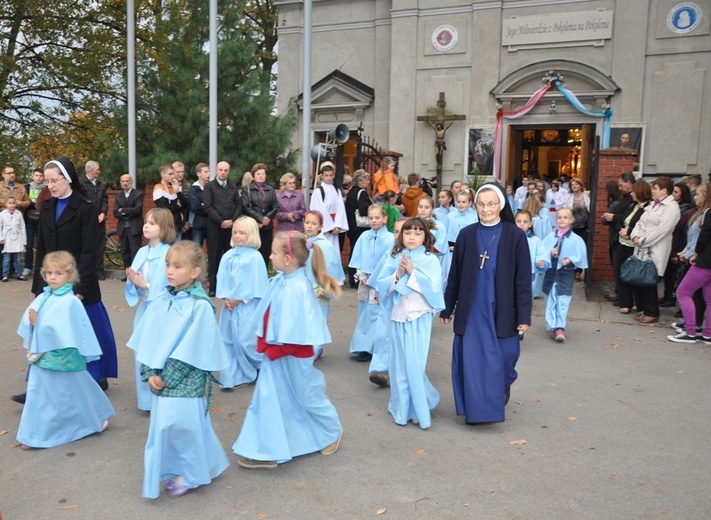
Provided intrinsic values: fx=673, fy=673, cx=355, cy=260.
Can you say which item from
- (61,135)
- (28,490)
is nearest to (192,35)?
(61,135)

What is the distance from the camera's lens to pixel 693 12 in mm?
17531

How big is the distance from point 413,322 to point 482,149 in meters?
15.4

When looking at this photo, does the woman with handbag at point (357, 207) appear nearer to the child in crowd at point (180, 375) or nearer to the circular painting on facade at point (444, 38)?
the child in crowd at point (180, 375)

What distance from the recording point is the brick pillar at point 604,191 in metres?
11.4

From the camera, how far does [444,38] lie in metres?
20.3

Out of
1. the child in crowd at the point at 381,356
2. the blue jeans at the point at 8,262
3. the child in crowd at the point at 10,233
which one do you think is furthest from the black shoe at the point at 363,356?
the blue jeans at the point at 8,262

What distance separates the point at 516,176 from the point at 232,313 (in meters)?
16.2

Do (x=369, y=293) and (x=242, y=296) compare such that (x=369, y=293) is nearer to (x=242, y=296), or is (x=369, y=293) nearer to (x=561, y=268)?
(x=242, y=296)

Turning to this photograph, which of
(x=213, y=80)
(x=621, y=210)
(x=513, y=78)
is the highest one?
(x=513, y=78)

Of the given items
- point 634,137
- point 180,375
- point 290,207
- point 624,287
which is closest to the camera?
point 180,375

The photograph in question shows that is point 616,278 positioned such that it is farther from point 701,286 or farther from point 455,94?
point 455,94

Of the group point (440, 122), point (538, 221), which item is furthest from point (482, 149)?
point (538, 221)

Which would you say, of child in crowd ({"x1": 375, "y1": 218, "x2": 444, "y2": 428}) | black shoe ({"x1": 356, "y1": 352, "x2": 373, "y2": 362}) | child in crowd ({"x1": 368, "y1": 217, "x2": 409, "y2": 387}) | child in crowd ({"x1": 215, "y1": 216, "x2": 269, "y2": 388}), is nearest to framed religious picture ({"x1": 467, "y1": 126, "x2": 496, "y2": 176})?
black shoe ({"x1": 356, "y1": 352, "x2": 373, "y2": 362})

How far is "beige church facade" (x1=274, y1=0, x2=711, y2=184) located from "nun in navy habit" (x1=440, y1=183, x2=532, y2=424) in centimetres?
1279
